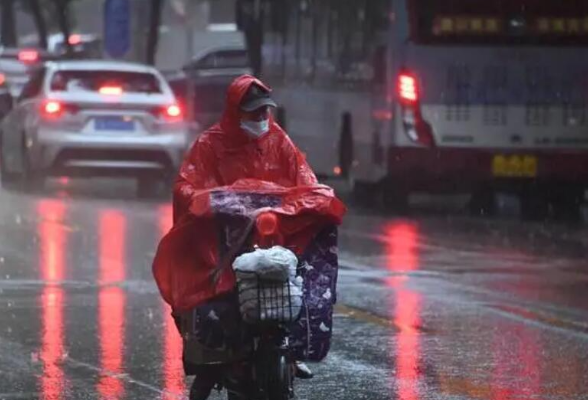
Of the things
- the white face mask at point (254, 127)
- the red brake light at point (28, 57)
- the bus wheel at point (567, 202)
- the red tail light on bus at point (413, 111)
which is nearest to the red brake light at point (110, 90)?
the red tail light on bus at point (413, 111)

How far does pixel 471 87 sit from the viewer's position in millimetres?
18953

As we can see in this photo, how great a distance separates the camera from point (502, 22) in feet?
62.7

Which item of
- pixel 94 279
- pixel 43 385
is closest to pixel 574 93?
pixel 94 279

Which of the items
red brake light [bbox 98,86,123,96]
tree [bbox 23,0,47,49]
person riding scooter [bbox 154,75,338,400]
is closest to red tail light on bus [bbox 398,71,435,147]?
red brake light [bbox 98,86,123,96]

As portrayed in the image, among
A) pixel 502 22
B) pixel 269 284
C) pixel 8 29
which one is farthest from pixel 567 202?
pixel 8 29

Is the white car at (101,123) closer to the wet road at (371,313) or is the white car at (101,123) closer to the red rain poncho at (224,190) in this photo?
the wet road at (371,313)

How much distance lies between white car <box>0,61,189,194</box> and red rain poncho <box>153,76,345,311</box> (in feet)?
43.5

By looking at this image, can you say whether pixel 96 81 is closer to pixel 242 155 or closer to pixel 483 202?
pixel 483 202

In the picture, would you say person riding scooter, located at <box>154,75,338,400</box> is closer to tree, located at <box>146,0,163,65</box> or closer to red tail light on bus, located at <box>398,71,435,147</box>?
red tail light on bus, located at <box>398,71,435,147</box>

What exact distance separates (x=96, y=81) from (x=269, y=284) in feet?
47.1

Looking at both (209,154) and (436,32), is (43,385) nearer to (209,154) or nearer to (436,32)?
(209,154)

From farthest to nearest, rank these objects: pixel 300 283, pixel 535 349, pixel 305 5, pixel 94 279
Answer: pixel 305 5, pixel 94 279, pixel 535 349, pixel 300 283

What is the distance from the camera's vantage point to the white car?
2075cm

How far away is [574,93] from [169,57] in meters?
42.8
